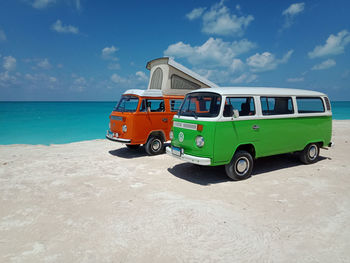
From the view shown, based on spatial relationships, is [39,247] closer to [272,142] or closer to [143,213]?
[143,213]

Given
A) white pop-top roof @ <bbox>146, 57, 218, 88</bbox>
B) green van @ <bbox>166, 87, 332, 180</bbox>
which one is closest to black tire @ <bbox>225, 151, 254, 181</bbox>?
green van @ <bbox>166, 87, 332, 180</bbox>

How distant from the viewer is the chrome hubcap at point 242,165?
245 inches

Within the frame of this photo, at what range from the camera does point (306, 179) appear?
634cm

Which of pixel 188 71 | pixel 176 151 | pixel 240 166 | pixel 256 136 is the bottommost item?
pixel 240 166

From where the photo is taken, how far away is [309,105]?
24.7ft

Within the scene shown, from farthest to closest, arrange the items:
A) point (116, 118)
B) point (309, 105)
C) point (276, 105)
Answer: point (116, 118) < point (309, 105) < point (276, 105)

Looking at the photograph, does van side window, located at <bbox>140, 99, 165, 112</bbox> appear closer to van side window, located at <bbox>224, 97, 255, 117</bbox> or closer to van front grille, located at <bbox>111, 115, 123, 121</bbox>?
van front grille, located at <bbox>111, 115, 123, 121</bbox>

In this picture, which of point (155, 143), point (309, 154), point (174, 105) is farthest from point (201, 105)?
point (309, 154)

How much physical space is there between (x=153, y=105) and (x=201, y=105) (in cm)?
306

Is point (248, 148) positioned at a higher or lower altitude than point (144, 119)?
lower

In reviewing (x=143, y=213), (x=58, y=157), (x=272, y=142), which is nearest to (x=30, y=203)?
(x=143, y=213)

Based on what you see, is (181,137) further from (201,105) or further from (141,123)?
(141,123)

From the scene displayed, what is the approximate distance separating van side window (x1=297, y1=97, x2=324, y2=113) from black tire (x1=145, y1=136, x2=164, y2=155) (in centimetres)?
492

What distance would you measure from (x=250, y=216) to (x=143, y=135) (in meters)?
5.30
